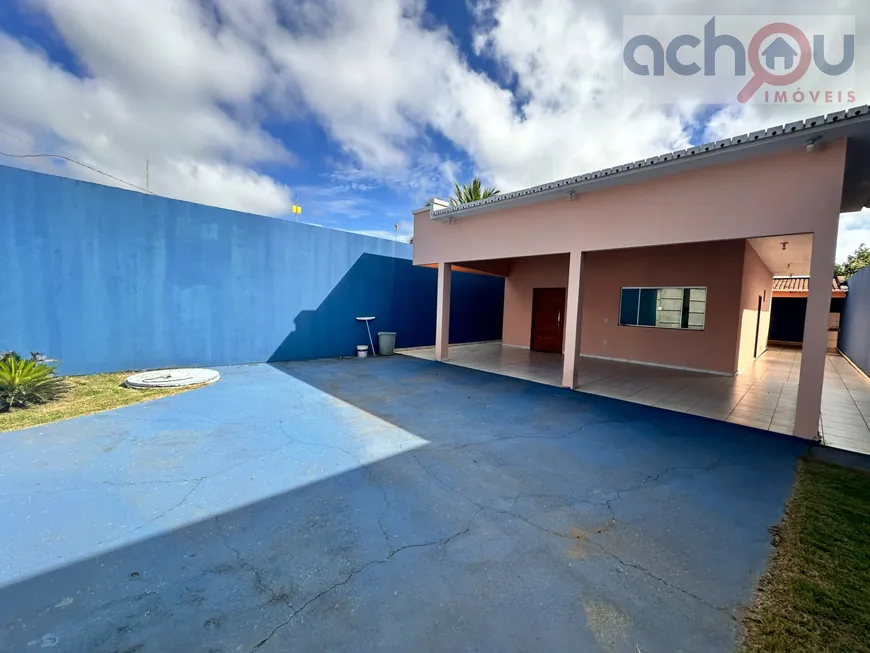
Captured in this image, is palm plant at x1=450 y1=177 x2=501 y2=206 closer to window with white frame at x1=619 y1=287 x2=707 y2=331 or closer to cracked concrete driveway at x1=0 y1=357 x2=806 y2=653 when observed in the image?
window with white frame at x1=619 y1=287 x2=707 y2=331

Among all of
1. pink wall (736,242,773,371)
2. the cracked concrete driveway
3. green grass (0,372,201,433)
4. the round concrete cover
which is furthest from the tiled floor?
green grass (0,372,201,433)

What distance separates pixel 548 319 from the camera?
41.2 feet

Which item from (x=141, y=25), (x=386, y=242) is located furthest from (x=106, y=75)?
(x=386, y=242)

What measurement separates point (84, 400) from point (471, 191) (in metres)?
18.6

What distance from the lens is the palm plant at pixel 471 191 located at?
19.8 meters

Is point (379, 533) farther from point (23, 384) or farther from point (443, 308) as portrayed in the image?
point (443, 308)

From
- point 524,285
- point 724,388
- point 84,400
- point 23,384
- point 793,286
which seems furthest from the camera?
point 793,286

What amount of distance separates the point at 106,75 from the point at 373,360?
8506 mm

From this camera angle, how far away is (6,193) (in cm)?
607

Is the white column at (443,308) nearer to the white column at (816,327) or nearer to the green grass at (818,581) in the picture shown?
the white column at (816,327)

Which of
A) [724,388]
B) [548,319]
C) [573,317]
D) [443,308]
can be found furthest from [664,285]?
[443,308]

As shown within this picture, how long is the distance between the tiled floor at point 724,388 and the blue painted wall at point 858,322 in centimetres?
52

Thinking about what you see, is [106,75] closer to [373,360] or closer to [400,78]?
[400,78]

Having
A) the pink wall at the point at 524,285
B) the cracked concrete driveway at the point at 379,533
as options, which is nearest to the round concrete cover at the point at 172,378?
the cracked concrete driveway at the point at 379,533
